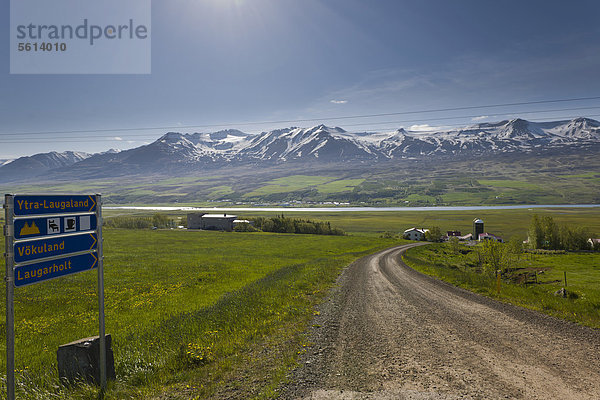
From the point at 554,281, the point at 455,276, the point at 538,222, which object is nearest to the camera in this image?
the point at 455,276

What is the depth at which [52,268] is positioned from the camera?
8383mm

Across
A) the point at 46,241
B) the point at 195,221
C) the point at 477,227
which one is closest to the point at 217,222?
the point at 195,221

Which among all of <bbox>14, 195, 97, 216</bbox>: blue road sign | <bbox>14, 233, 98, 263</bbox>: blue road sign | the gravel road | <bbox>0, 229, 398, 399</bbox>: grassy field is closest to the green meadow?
<bbox>0, 229, 398, 399</bbox>: grassy field

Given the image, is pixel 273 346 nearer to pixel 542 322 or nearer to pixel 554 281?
pixel 542 322

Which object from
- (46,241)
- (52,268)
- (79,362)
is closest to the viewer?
(46,241)

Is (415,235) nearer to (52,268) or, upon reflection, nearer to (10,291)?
(52,268)

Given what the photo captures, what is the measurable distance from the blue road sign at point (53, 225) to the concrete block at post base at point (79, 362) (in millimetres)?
3685

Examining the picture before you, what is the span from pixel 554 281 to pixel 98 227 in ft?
204

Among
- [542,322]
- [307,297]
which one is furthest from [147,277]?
[542,322]

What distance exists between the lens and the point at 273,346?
1275 cm

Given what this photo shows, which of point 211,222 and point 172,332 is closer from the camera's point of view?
point 172,332

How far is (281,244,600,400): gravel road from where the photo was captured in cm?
912

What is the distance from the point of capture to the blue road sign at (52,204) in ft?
24.9

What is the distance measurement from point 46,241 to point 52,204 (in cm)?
101
